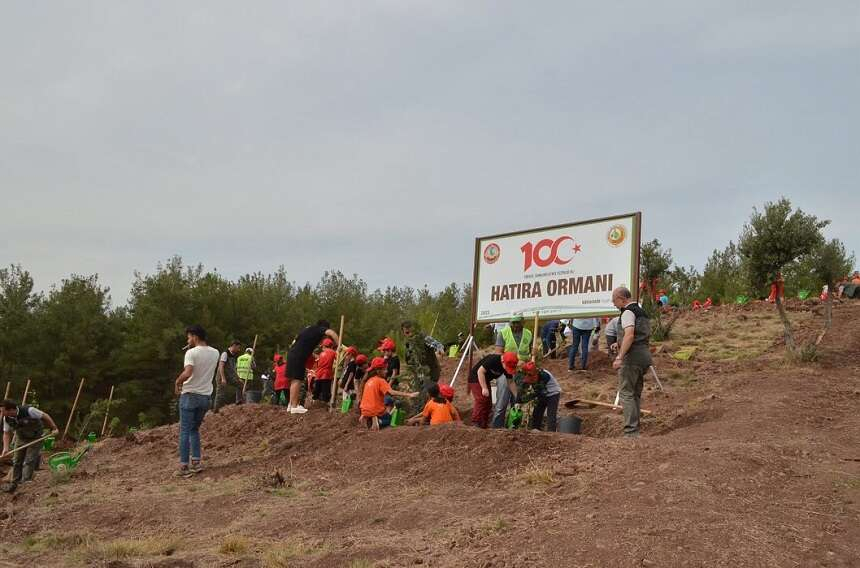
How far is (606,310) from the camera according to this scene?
13.5m

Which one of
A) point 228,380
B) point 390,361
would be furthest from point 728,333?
point 228,380

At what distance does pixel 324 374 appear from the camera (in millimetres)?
15023

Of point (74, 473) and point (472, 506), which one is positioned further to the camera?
point (74, 473)

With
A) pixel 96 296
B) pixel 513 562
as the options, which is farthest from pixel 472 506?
pixel 96 296

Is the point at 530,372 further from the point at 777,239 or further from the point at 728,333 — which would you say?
the point at 728,333

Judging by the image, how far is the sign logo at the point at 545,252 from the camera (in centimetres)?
1430

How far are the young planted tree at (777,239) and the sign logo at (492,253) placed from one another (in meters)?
5.33

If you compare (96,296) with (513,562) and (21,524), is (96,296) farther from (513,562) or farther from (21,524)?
(513,562)

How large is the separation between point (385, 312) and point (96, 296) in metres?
16.5

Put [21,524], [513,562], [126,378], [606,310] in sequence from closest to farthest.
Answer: [513,562]
[21,524]
[606,310]
[126,378]

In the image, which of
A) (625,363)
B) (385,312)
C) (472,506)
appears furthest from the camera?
(385,312)

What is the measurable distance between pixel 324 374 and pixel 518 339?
4133mm

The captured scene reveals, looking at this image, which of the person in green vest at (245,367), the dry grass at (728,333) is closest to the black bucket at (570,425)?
the dry grass at (728,333)

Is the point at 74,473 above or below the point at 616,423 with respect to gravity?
below
